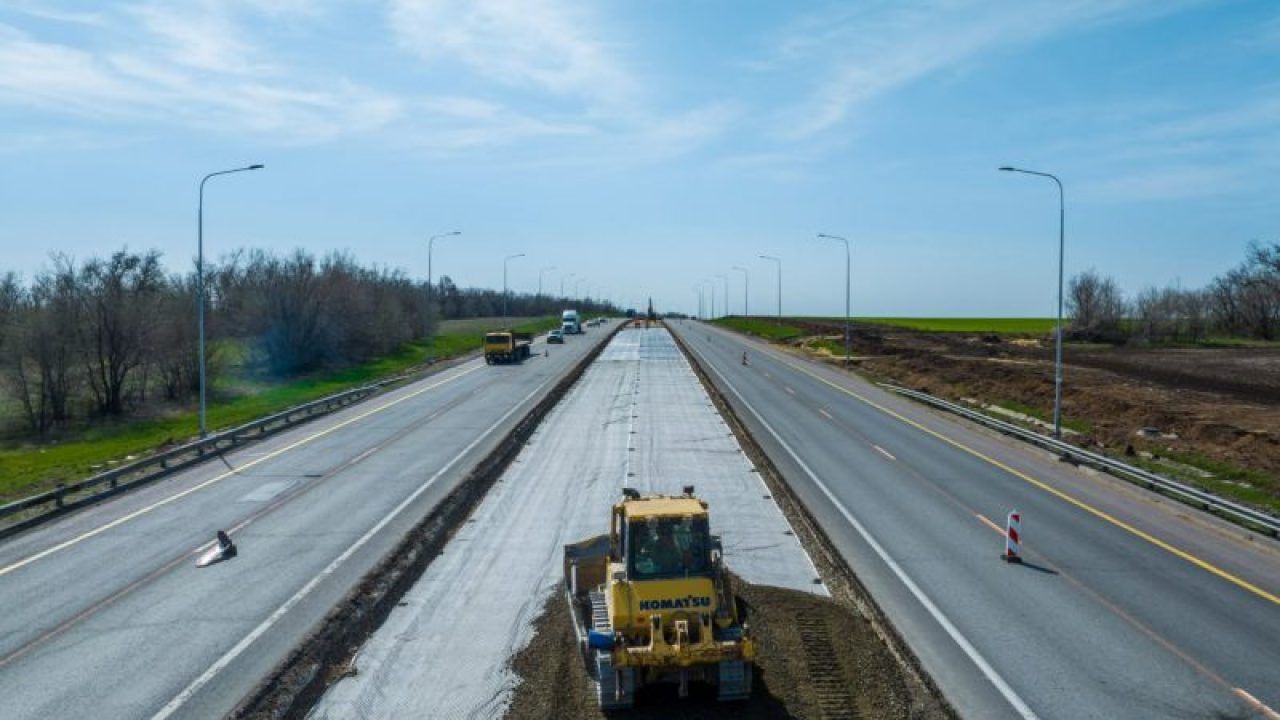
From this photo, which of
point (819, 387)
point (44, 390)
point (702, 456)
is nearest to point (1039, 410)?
point (819, 387)

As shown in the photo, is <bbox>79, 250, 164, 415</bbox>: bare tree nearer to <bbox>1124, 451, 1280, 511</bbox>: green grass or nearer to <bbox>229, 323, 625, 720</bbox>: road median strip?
<bbox>229, 323, 625, 720</bbox>: road median strip

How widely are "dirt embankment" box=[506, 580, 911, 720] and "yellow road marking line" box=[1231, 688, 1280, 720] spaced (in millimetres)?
4455

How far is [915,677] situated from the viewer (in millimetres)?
13203

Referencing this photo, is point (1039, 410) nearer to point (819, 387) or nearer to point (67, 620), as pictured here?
point (819, 387)

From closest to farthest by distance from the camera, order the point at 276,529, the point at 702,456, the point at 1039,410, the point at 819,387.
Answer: the point at 276,529 < the point at 702,456 < the point at 1039,410 < the point at 819,387

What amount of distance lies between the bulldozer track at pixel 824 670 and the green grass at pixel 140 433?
23.8m

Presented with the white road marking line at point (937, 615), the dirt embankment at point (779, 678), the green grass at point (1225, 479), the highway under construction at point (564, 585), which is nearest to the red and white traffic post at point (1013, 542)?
the highway under construction at point (564, 585)

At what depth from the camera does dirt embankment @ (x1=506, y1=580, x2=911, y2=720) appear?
12.3m

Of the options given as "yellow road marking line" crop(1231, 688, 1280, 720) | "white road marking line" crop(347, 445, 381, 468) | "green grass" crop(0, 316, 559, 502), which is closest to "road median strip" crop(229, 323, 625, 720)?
"white road marking line" crop(347, 445, 381, 468)

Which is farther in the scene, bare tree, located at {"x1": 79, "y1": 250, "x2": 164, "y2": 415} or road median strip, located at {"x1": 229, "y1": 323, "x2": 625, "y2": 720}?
bare tree, located at {"x1": 79, "y1": 250, "x2": 164, "y2": 415}

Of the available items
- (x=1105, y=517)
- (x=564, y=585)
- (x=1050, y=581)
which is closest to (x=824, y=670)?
(x=564, y=585)

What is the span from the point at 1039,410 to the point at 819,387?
1300cm

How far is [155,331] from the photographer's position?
55625 mm

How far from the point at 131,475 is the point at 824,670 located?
24.8 metres
